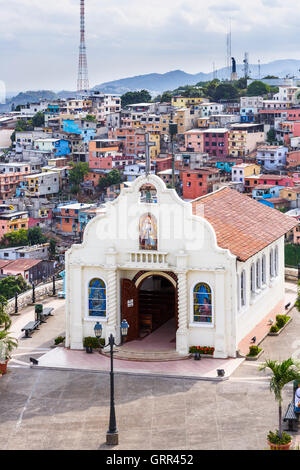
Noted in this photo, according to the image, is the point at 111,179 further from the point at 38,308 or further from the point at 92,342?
the point at 92,342

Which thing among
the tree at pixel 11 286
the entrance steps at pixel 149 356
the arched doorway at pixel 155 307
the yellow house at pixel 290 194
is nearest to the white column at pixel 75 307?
the entrance steps at pixel 149 356

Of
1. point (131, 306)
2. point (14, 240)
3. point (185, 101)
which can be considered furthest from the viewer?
point (185, 101)

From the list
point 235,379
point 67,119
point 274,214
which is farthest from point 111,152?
point 235,379

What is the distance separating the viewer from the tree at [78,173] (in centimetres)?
10719

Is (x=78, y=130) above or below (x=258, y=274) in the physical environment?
above

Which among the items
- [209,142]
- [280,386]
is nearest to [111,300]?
[280,386]

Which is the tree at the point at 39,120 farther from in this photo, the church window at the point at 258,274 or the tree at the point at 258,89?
the church window at the point at 258,274

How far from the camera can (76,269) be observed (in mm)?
28406

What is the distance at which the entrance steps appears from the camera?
→ 1061 inches

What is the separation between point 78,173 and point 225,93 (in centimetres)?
4409

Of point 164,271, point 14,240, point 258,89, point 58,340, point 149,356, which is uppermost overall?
point 258,89

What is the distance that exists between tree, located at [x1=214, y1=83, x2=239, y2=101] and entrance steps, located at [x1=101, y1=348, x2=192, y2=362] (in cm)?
11864

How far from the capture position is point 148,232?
27953 mm

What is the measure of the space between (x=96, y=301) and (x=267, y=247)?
7.20 m
